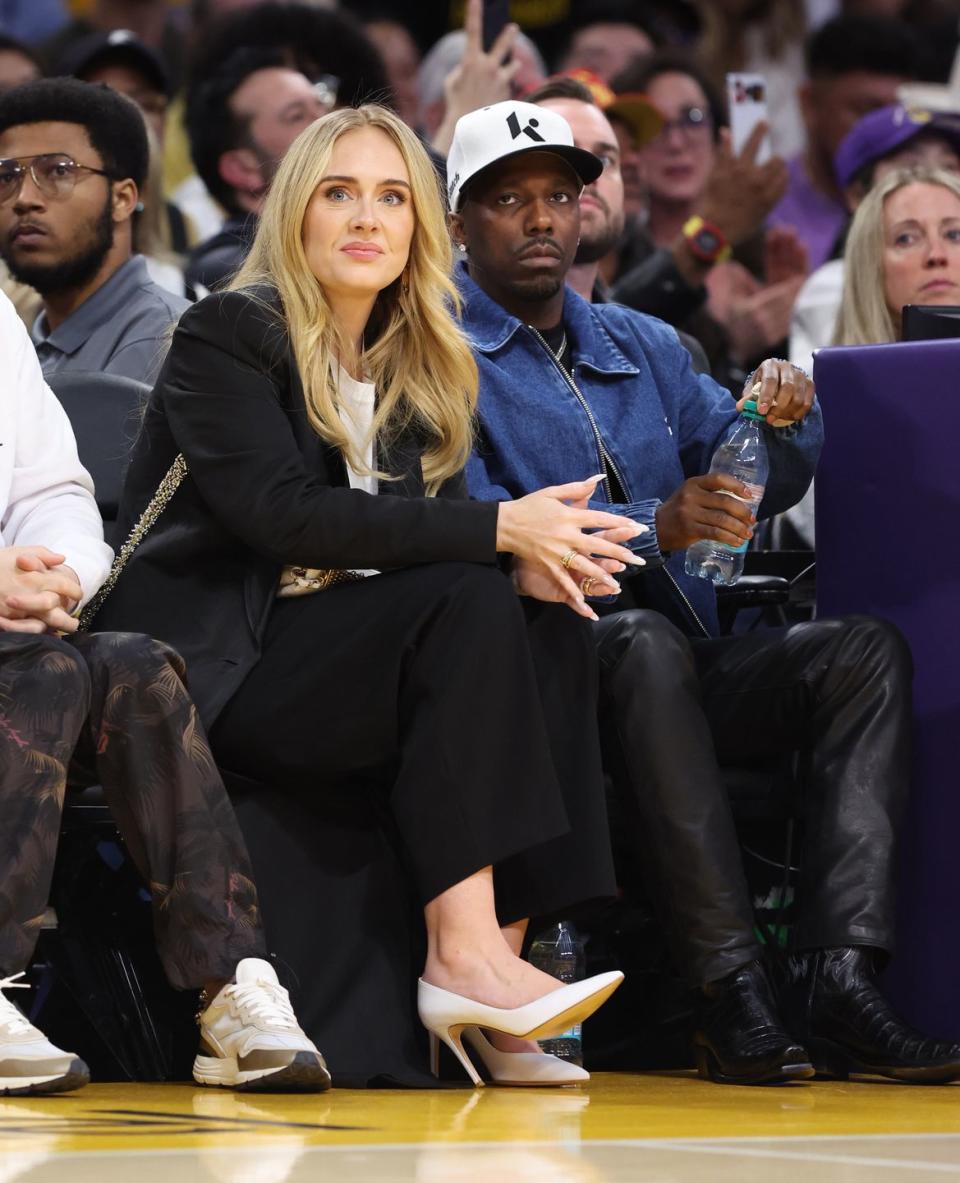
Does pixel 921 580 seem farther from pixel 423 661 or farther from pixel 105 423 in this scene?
pixel 105 423

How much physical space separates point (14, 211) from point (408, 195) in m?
1.49

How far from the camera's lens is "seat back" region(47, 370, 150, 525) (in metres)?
3.83

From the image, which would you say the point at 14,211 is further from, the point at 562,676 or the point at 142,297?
the point at 562,676

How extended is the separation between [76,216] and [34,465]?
5.06 feet

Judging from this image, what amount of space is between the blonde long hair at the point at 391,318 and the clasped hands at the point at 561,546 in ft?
0.93

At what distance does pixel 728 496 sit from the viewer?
3.73 meters

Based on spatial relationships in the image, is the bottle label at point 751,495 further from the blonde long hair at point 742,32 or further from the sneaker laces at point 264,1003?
the blonde long hair at point 742,32

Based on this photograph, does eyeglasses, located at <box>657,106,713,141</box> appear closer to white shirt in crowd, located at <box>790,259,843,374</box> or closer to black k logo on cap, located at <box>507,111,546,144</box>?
white shirt in crowd, located at <box>790,259,843,374</box>

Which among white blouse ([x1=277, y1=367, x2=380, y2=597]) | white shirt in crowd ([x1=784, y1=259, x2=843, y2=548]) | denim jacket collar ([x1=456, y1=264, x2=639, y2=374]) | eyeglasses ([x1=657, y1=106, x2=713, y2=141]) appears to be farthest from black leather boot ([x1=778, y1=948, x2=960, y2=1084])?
eyeglasses ([x1=657, y1=106, x2=713, y2=141])

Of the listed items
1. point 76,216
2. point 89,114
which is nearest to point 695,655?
point 76,216

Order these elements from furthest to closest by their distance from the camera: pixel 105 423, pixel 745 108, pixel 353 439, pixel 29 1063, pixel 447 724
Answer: pixel 745 108
pixel 105 423
pixel 353 439
pixel 447 724
pixel 29 1063

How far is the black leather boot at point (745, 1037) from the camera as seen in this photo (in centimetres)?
333

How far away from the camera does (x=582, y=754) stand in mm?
3402

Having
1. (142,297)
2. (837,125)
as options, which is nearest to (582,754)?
(142,297)
